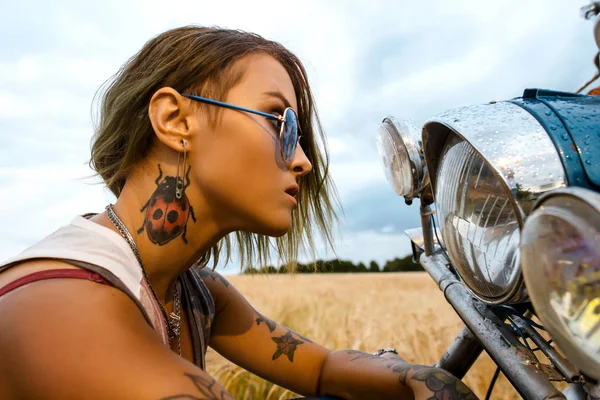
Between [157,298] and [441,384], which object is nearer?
[441,384]

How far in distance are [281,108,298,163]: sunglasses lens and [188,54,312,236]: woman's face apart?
0.02m

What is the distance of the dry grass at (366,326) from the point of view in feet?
8.56

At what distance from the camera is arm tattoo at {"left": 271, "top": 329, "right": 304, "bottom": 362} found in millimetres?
1660

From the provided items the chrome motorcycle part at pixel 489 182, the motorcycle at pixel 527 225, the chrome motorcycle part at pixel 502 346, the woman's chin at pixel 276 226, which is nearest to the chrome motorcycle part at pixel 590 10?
the motorcycle at pixel 527 225

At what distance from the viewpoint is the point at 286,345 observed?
1.68 m

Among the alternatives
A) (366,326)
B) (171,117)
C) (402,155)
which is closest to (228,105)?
(171,117)

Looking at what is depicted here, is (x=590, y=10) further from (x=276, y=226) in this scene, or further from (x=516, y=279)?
(x=276, y=226)

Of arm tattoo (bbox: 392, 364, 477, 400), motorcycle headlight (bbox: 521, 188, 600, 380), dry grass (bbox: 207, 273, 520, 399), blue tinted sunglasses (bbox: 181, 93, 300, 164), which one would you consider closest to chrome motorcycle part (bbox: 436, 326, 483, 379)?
arm tattoo (bbox: 392, 364, 477, 400)

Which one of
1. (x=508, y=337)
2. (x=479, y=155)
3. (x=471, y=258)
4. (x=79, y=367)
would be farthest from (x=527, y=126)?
(x=79, y=367)

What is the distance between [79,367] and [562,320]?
74 cm

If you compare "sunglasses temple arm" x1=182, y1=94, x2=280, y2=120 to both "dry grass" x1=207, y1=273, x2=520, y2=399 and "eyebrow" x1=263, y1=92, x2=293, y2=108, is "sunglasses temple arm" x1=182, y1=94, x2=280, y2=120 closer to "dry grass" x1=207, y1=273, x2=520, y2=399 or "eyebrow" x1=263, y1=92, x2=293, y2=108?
"eyebrow" x1=263, y1=92, x2=293, y2=108

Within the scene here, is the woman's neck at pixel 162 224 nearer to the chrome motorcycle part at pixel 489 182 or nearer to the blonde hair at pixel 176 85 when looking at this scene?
the blonde hair at pixel 176 85

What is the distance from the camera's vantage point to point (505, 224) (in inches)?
34.1

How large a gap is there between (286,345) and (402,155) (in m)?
0.78
